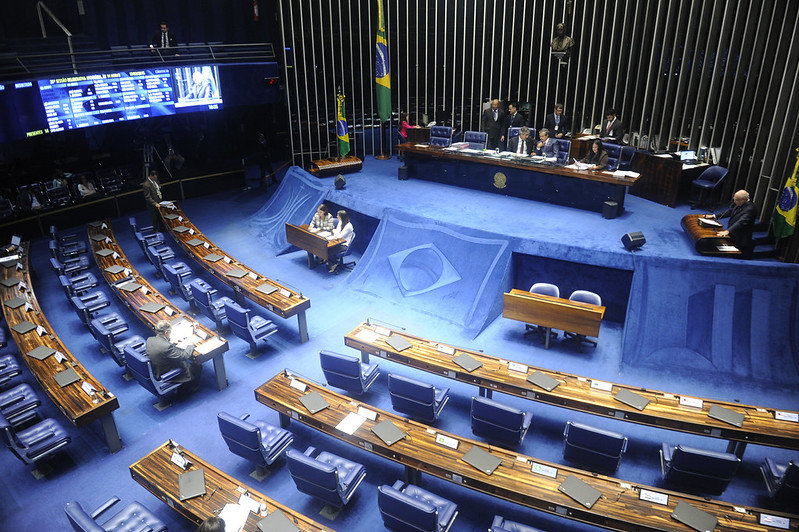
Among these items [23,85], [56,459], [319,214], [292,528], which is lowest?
[56,459]

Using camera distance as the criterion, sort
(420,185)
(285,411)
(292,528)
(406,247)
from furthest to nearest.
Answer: (420,185), (406,247), (285,411), (292,528)

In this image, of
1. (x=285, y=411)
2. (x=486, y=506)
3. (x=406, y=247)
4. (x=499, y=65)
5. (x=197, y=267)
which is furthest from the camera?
(x=499, y=65)

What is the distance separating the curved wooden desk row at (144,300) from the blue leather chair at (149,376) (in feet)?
1.32

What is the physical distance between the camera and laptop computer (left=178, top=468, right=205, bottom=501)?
4.55 meters

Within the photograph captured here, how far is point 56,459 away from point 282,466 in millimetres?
2552

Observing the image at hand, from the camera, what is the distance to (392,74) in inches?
598

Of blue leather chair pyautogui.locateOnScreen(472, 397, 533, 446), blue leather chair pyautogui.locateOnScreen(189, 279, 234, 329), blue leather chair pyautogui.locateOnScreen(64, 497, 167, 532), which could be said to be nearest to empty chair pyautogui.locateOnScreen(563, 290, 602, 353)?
blue leather chair pyautogui.locateOnScreen(472, 397, 533, 446)

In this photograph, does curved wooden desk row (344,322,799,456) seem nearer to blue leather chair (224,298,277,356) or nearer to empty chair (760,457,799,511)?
empty chair (760,457,799,511)

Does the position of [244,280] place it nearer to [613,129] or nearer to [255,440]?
[255,440]

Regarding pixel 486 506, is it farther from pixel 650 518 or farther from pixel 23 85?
pixel 23 85

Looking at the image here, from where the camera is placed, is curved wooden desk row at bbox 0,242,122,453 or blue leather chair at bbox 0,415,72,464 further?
curved wooden desk row at bbox 0,242,122,453

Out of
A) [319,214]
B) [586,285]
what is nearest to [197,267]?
[319,214]

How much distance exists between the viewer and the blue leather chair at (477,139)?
477 inches

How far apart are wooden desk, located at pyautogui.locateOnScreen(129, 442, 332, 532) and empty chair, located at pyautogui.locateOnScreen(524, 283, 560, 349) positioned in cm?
451
